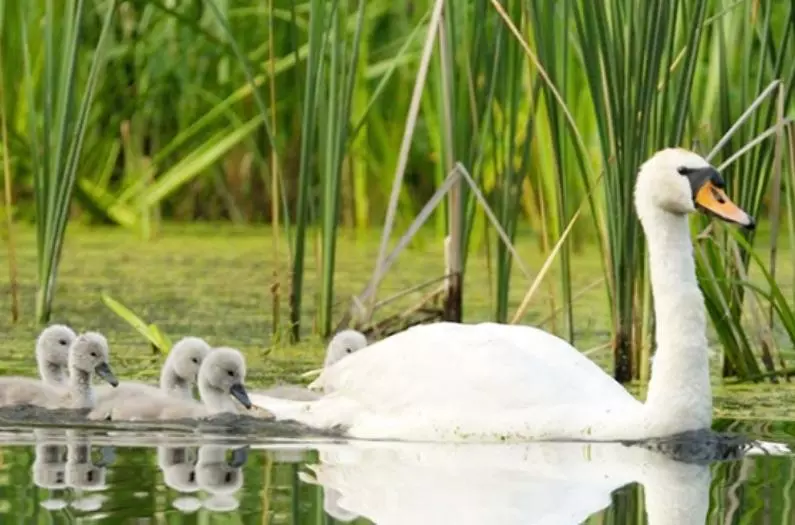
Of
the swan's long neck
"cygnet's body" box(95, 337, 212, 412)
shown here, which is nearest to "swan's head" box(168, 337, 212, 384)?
"cygnet's body" box(95, 337, 212, 412)

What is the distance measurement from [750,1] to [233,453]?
2589 millimetres

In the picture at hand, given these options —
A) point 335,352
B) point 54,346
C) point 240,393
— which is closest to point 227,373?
point 240,393

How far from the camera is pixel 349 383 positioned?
261 inches

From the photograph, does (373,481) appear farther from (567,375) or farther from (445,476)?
(567,375)

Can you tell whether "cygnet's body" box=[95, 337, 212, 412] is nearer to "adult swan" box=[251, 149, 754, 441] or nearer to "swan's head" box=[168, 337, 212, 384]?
"swan's head" box=[168, 337, 212, 384]

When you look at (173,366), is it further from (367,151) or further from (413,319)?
(367,151)

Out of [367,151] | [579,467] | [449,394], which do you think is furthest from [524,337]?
[367,151]

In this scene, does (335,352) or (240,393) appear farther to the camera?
(335,352)

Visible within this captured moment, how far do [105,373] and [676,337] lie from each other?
2.08m

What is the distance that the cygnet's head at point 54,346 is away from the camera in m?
7.49

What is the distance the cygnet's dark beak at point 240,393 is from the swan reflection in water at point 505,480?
666 millimetres

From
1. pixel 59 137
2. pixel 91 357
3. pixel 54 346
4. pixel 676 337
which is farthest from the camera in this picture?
pixel 59 137

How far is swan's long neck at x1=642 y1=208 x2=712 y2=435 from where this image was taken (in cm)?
599

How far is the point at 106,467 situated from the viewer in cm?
563
